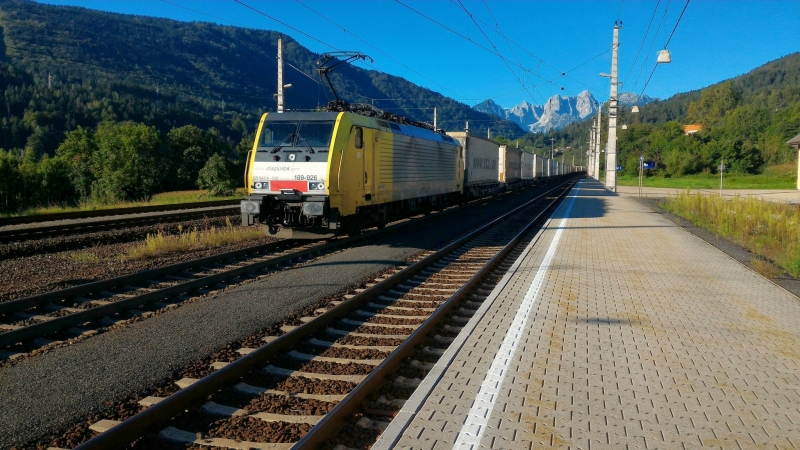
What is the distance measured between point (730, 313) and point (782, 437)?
3.91 m

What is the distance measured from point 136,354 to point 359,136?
29.0 feet

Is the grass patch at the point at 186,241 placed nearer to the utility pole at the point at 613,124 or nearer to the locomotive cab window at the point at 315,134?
the locomotive cab window at the point at 315,134

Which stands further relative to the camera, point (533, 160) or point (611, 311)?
point (533, 160)

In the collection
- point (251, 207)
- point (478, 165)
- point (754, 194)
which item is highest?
point (478, 165)

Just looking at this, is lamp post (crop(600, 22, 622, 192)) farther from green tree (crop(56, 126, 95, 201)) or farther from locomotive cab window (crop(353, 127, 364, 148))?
green tree (crop(56, 126, 95, 201))

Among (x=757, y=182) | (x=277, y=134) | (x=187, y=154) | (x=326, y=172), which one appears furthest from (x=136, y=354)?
(x=757, y=182)

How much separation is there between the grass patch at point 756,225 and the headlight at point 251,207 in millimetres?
9924

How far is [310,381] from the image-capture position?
501 cm

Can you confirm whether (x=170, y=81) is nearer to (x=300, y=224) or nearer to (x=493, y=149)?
(x=493, y=149)

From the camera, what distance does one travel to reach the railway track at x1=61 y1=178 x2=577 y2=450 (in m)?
3.91

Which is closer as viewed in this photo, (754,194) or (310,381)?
(310,381)

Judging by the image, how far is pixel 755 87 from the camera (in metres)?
186

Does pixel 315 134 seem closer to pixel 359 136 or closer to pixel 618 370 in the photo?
pixel 359 136

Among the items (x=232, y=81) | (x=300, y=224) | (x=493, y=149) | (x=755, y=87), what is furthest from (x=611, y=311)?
(x=755, y=87)
